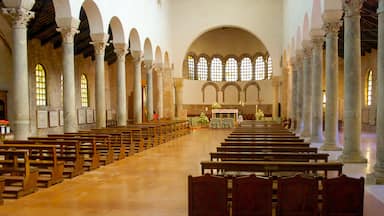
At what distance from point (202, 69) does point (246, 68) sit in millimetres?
5010

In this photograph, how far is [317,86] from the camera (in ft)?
52.6

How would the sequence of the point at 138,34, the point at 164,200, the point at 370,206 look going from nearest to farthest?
the point at 370,206, the point at 164,200, the point at 138,34

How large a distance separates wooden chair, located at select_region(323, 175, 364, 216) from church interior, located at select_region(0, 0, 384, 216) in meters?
0.10

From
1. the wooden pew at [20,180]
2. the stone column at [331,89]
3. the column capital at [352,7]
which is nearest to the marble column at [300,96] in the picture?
the stone column at [331,89]

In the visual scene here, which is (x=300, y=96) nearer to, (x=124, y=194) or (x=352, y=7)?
(x=352, y=7)

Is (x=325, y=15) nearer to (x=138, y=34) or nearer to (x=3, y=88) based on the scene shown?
(x=138, y=34)

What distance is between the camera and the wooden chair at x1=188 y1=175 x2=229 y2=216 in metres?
5.29

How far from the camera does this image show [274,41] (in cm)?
3250

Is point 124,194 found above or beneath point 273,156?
beneath

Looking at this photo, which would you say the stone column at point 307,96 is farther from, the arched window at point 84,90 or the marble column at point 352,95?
the arched window at point 84,90

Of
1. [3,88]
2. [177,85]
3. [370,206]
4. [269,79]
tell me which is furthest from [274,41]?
[370,206]

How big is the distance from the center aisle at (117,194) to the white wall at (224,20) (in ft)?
75.4

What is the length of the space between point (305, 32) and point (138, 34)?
1052 cm

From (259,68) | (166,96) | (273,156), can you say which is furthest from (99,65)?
(259,68)
